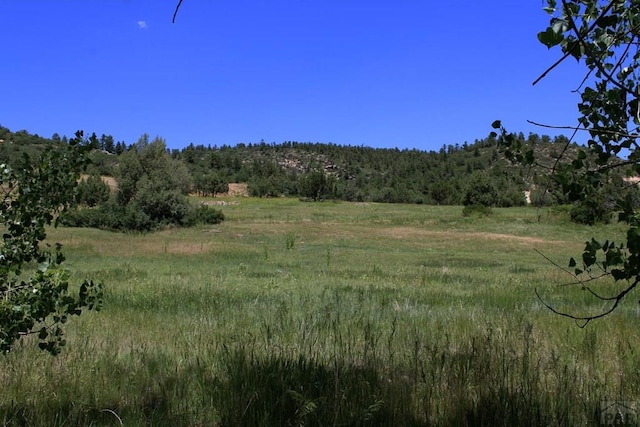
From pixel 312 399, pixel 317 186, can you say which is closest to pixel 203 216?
pixel 312 399

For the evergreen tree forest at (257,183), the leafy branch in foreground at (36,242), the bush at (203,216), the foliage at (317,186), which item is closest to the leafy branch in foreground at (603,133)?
the evergreen tree forest at (257,183)

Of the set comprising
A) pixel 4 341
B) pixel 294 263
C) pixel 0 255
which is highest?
pixel 0 255

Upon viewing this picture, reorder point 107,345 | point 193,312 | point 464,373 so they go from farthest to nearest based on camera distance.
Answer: point 193,312
point 107,345
point 464,373

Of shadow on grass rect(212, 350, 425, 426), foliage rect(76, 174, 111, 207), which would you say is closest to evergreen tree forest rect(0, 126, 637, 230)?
foliage rect(76, 174, 111, 207)

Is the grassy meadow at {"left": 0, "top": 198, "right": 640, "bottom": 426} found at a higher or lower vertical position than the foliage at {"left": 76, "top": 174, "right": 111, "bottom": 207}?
lower

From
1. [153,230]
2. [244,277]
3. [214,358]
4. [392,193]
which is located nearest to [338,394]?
[214,358]

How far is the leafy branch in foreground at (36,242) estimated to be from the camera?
3156 millimetres

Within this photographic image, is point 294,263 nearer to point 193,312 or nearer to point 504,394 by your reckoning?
point 193,312

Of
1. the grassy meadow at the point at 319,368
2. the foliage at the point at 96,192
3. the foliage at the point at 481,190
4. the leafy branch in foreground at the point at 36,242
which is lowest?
the grassy meadow at the point at 319,368

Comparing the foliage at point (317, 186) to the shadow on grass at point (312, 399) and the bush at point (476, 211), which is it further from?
the shadow on grass at point (312, 399)

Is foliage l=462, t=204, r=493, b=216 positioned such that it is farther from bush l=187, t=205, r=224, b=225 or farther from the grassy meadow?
the grassy meadow

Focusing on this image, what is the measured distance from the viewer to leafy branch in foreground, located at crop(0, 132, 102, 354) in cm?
316

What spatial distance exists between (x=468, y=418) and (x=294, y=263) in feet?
58.6

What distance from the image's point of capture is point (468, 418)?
339cm
